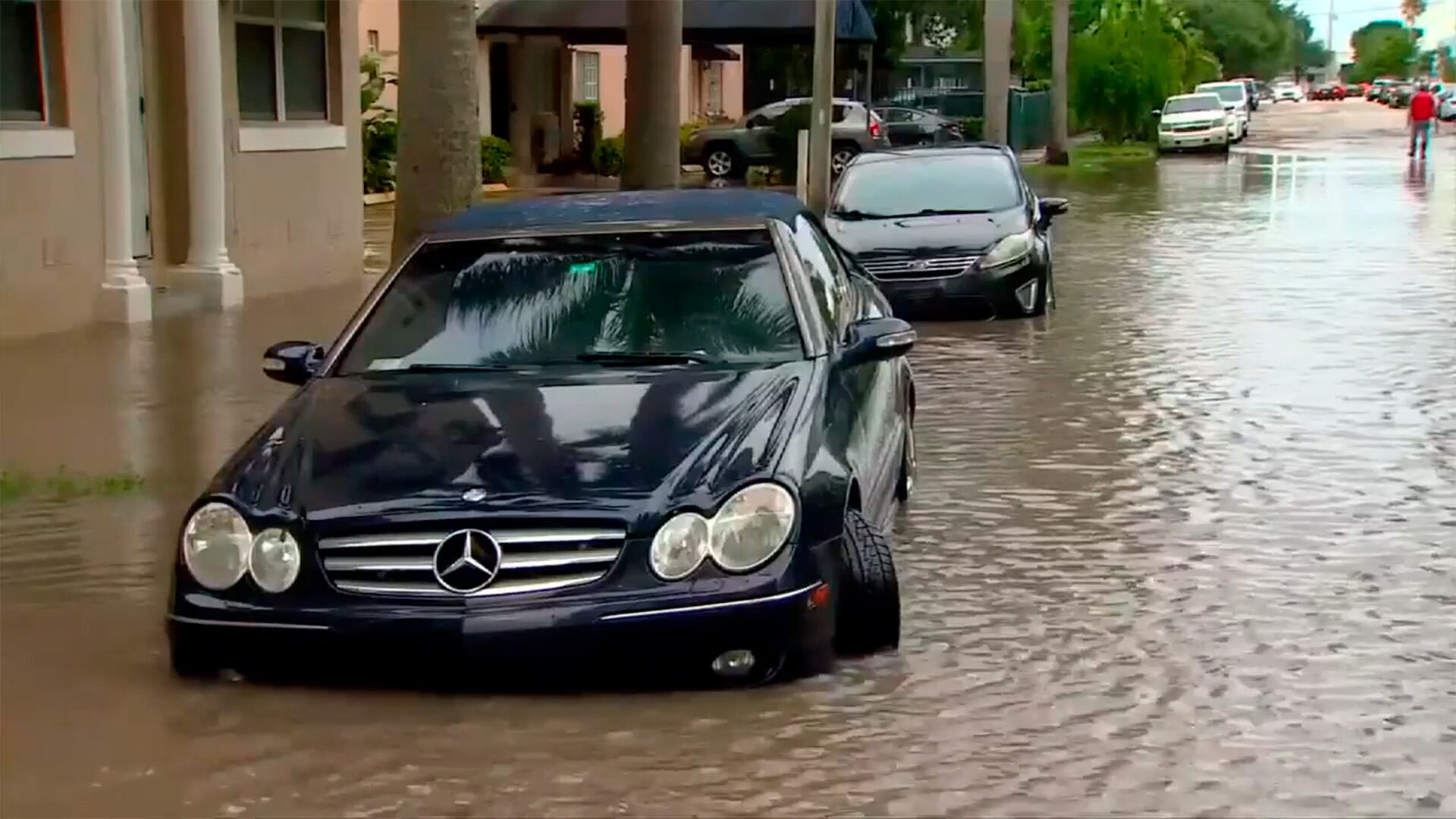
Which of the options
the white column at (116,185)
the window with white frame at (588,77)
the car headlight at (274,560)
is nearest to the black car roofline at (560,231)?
the car headlight at (274,560)

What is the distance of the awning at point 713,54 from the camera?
44.5 meters

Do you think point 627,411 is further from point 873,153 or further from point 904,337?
point 873,153

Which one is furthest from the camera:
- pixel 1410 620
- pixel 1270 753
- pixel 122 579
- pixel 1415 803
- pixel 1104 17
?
pixel 1104 17

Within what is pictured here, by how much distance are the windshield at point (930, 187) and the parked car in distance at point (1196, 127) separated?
1293 inches

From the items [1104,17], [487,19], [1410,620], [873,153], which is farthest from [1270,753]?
[1104,17]

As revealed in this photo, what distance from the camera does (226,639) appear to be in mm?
5871

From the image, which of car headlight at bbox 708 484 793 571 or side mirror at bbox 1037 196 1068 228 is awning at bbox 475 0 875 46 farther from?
car headlight at bbox 708 484 793 571

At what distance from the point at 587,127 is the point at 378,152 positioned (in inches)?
322

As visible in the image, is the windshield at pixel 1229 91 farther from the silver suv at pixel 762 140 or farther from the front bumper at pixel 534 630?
the front bumper at pixel 534 630

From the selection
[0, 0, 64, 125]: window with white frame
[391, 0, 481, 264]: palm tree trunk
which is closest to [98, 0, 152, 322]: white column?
[0, 0, 64, 125]: window with white frame

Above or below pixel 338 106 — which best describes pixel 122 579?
below

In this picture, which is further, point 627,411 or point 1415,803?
point 627,411

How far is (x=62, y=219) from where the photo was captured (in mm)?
15102

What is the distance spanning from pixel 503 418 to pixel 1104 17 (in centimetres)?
4948
